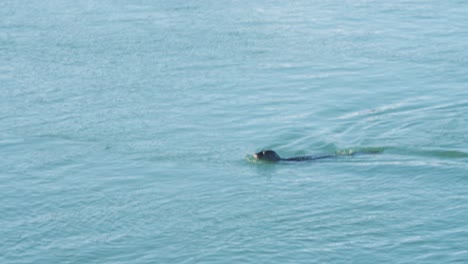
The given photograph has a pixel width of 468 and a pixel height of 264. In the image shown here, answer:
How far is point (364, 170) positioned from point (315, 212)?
223cm

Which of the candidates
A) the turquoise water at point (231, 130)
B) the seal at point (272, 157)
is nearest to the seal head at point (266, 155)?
the seal at point (272, 157)

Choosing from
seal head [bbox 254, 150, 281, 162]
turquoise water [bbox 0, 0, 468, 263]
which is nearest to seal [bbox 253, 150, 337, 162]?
seal head [bbox 254, 150, 281, 162]

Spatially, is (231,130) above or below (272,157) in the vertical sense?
above

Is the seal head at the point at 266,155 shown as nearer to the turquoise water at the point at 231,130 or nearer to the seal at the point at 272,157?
the seal at the point at 272,157

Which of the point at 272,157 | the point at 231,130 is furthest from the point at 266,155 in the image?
the point at 231,130

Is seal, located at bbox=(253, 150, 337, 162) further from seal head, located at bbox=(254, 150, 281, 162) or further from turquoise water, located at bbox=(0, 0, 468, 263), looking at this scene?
turquoise water, located at bbox=(0, 0, 468, 263)

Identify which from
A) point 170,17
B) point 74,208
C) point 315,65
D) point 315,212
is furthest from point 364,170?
point 170,17

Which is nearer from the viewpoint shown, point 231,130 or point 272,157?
point 272,157

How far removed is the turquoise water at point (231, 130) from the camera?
17.3m

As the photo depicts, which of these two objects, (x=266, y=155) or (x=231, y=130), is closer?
(x=266, y=155)

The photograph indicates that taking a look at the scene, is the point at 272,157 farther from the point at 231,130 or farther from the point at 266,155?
the point at 231,130

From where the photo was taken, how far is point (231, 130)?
886 inches

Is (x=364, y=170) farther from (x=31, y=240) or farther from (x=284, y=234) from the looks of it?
(x=31, y=240)

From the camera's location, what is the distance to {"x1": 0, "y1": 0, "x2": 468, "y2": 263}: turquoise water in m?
17.3
